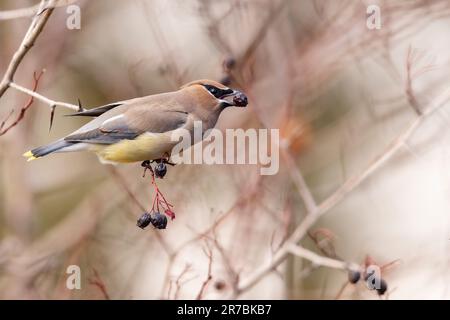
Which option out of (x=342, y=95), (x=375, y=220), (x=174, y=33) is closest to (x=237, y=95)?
(x=174, y=33)

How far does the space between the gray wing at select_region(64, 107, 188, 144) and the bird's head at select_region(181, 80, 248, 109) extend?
11 centimetres

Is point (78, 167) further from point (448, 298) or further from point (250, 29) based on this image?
point (448, 298)

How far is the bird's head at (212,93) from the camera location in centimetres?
242

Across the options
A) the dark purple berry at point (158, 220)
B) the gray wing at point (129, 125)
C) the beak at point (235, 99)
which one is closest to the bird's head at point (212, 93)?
the beak at point (235, 99)

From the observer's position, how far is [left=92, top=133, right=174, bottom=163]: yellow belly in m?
2.28

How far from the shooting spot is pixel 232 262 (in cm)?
414

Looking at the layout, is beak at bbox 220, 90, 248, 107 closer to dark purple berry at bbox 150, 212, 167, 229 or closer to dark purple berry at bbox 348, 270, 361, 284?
dark purple berry at bbox 150, 212, 167, 229

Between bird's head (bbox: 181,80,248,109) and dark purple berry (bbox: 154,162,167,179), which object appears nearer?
dark purple berry (bbox: 154,162,167,179)

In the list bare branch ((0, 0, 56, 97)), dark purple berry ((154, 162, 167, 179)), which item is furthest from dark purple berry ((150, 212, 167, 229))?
bare branch ((0, 0, 56, 97))

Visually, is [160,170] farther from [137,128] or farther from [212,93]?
[212,93]

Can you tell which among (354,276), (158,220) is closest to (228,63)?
(354,276)

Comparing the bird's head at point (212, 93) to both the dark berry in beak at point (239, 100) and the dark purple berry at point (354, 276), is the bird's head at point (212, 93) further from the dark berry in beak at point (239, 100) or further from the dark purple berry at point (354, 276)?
the dark purple berry at point (354, 276)

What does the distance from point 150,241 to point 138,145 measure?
98.0 inches

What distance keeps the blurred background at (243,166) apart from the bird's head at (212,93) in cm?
110
